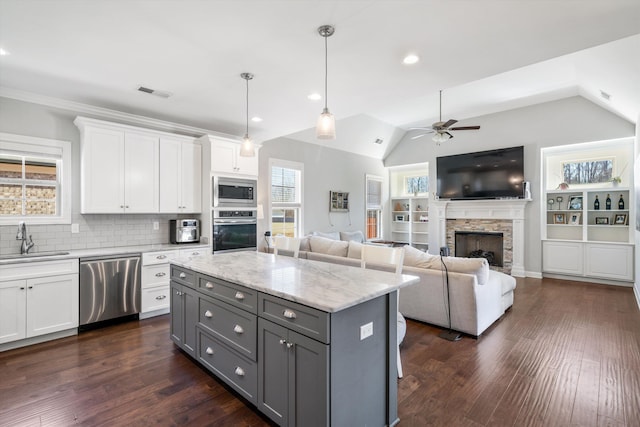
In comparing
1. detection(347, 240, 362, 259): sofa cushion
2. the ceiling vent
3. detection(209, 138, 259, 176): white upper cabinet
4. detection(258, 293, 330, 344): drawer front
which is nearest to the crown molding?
detection(209, 138, 259, 176): white upper cabinet

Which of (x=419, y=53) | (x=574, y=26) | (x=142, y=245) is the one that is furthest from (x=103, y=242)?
(x=574, y=26)

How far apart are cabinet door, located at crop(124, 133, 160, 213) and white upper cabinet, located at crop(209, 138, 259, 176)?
2.47 feet

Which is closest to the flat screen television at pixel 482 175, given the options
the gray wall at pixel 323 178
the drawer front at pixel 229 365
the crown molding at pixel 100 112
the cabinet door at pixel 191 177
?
the gray wall at pixel 323 178

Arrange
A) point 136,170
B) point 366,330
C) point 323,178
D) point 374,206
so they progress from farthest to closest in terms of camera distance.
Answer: point 374,206 < point 323,178 < point 136,170 < point 366,330

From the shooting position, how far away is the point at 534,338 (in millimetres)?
3381

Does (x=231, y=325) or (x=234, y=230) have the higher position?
(x=234, y=230)

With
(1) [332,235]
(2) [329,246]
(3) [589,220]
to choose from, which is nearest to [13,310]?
(2) [329,246]

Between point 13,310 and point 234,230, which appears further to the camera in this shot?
point 234,230

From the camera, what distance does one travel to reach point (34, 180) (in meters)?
3.64

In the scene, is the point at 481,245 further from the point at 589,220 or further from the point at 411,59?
the point at 411,59

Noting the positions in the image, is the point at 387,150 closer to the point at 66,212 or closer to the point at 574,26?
the point at 574,26

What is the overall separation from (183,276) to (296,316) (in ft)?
5.27

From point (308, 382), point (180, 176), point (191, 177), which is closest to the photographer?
point (308, 382)

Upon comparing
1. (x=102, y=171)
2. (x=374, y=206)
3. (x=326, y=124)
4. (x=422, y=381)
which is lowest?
(x=422, y=381)
